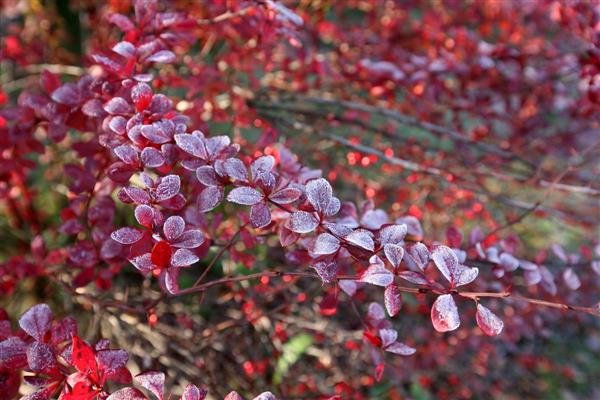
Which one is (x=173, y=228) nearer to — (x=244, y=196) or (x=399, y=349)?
(x=244, y=196)

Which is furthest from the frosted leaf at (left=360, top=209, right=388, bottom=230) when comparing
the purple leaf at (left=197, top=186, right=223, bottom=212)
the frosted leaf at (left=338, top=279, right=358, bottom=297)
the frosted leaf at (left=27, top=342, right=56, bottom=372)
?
the frosted leaf at (left=27, top=342, right=56, bottom=372)

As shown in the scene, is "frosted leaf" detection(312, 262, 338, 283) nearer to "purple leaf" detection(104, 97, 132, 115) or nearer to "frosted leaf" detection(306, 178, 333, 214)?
"frosted leaf" detection(306, 178, 333, 214)

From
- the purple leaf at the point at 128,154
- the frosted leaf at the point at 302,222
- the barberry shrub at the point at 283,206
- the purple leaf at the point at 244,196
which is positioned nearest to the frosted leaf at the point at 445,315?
the barberry shrub at the point at 283,206

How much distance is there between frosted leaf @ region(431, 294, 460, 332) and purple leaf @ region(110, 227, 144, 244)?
548 mm

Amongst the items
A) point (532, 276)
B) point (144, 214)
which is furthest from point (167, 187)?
point (532, 276)

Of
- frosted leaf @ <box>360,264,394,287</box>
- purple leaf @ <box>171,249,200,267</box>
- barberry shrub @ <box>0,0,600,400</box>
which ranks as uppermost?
frosted leaf @ <box>360,264,394,287</box>

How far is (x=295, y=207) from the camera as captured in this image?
44.1 inches

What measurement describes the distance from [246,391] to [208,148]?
1176mm

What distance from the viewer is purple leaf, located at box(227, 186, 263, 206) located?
0.91 meters

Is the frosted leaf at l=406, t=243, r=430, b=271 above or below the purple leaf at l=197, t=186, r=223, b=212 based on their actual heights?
below

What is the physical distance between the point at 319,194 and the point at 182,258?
27 cm

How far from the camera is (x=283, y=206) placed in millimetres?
1114

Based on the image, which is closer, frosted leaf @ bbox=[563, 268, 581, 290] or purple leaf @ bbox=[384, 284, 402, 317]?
purple leaf @ bbox=[384, 284, 402, 317]

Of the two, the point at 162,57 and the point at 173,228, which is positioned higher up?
the point at 162,57
